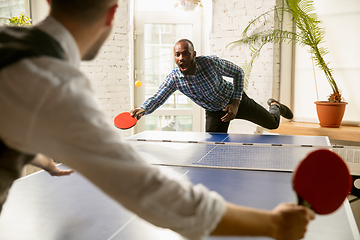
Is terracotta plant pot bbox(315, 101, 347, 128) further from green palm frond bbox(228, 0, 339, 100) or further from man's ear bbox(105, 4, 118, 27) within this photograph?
man's ear bbox(105, 4, 118, 27)

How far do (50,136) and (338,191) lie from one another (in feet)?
2.74

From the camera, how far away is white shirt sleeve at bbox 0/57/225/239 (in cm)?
60

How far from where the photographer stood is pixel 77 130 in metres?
0.60

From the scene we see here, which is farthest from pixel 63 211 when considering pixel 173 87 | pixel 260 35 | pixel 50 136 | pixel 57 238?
pixel 260 35

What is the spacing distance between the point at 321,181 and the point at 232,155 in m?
1.39

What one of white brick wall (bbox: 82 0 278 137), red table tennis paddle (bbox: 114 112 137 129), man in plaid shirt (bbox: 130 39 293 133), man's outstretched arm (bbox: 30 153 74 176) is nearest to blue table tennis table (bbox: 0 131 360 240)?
man's outstretched arm (bbox: 30 153 74 176)

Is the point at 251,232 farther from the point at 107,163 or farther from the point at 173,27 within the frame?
the point at 173,27

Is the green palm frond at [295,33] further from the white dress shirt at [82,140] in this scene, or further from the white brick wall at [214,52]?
the white dress shirt at [82,140]

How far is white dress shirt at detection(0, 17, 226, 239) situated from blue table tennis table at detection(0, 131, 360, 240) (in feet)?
1.74

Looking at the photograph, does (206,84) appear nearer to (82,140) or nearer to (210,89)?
(210,89)

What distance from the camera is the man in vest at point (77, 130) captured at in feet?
1.97

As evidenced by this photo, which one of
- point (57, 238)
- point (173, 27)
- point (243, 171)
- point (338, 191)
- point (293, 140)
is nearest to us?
point (338, 191)

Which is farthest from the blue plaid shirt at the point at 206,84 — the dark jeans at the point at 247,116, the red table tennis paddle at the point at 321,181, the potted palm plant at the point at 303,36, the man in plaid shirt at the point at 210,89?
the red table tennis paddle at the point at 321,181

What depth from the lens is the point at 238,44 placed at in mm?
5086
